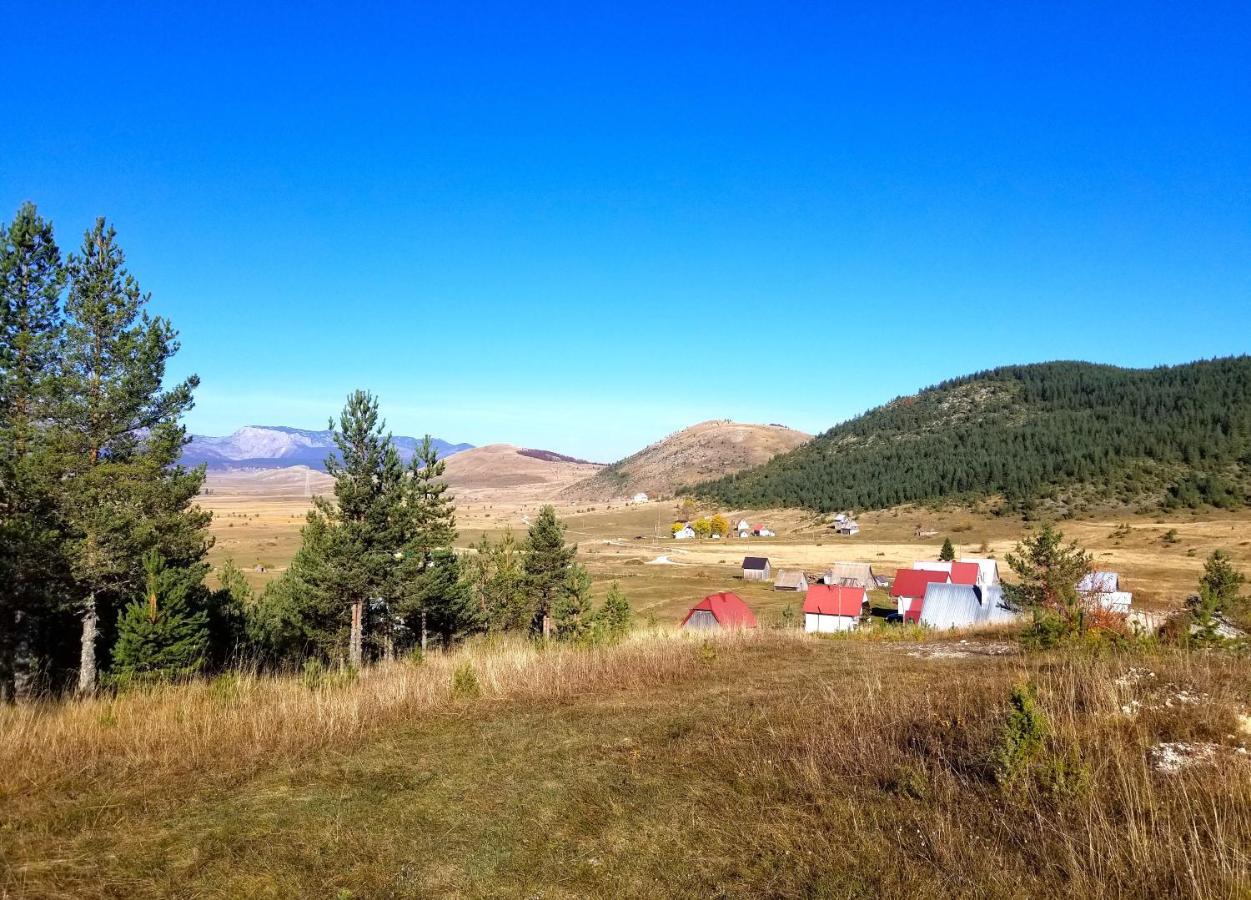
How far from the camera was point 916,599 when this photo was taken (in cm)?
5262

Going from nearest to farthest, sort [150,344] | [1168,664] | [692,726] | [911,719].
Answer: [911,719] < [692,726] < [1168,664] < [150,344]

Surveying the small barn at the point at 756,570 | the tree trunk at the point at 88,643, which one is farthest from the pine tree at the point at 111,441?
the small barn at the point at 756,570

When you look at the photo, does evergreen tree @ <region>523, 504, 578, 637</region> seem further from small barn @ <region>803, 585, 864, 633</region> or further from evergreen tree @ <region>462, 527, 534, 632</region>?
small barn @ <region>803, 585, 864, 633</region>

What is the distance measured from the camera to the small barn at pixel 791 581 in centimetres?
7262

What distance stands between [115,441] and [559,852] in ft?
63.9

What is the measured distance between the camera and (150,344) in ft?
60.4

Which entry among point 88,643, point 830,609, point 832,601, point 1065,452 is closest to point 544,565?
point 88,643

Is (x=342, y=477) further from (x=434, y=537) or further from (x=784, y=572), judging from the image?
(x=784, y=572)

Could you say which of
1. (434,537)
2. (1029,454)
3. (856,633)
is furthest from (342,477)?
(1029,454)

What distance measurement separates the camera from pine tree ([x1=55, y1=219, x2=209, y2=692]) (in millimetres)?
16422

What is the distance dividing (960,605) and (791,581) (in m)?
33.6

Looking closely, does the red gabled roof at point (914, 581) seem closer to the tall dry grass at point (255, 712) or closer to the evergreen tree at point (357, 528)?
the evergreen tree at point (357, 528)

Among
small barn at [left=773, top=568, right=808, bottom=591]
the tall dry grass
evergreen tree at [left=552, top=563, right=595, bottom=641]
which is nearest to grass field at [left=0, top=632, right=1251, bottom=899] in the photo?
the tall dry grass

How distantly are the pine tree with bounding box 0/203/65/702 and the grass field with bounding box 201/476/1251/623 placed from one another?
37796 millimetres
